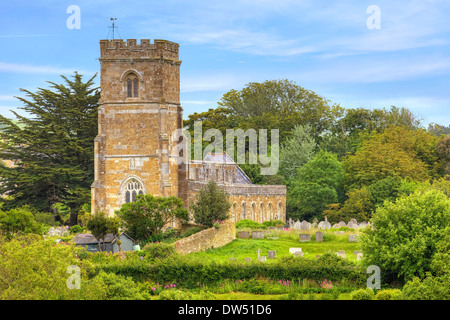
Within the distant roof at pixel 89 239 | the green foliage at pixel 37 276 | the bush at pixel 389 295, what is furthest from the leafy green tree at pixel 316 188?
the green foliage at pixel 37 276

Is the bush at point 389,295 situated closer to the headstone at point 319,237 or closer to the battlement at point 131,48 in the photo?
the headstone at point 319,237

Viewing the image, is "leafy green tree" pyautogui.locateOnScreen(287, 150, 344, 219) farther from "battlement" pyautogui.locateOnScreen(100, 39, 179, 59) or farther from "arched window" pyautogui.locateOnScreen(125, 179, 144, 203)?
"battlement" pyautogui.locateOnScreen(100, 39, 179, 59)

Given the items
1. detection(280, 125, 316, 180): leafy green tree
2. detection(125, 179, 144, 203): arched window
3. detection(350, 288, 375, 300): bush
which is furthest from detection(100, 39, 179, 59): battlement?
detection(280, 125, 316, 180): leafy green tree

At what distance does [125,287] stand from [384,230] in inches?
533

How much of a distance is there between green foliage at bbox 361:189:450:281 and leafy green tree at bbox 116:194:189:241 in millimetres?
16527

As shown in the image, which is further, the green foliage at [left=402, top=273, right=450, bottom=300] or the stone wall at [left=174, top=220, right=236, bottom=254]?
the stone wall at [left=174, top=220, right=236, bottom=254]

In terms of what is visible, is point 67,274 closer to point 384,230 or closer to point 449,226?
point 384,230

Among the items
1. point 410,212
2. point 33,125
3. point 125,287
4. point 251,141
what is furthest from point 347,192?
point 125,287

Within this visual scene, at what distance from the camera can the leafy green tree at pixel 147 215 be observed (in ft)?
170

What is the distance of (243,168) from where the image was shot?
86812mm

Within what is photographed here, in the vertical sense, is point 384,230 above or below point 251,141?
below

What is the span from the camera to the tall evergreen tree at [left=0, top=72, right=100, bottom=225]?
74938 mm

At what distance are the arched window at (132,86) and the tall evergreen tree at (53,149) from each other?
17263mm

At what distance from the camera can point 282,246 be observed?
5050cm
